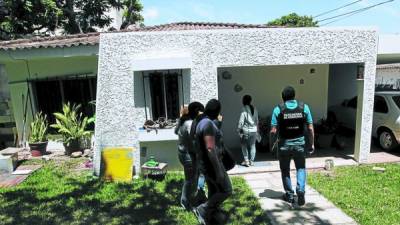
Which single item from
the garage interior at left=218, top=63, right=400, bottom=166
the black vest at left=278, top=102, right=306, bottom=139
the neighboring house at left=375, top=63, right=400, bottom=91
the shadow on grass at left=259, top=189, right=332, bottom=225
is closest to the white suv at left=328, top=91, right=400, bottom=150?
the garage interior at left=218, top=63, right=400, bottom=166

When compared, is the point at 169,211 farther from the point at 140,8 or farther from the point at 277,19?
the point at 277,19

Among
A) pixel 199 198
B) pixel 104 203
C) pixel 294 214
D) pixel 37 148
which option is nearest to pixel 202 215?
pixel 199 198

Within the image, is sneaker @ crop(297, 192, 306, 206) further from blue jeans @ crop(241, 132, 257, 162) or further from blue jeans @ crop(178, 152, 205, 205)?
blue jeans @ crop(241, 132, 257, 162)

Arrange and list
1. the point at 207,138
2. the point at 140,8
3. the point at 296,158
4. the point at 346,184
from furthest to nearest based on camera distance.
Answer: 1. the point at 140,8
2. the point at 346,184
3. the point at 296,158
4. the point at 207,138

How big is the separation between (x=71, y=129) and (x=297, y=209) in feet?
21.3

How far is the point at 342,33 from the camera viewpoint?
7633 mm

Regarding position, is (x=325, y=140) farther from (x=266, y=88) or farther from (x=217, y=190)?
(x=217, y=190)

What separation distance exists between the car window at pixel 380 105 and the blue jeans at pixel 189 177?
6.25 m

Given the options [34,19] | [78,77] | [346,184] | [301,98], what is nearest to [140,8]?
[34,19]

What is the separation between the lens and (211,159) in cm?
429

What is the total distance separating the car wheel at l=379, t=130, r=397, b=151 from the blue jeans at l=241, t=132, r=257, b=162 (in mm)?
3959

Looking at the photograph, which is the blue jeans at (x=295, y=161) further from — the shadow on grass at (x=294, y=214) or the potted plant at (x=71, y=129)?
the potted plant at (x=71, y=129)

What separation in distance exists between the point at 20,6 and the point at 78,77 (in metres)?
10.0

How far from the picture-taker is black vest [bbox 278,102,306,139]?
5320 mm
